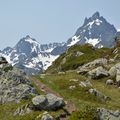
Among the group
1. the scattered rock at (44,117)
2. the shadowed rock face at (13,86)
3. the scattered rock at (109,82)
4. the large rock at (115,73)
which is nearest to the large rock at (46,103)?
the scattered rock at (44,117)

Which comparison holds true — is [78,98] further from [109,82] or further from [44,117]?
[44,117]

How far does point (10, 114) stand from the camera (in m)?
49.1

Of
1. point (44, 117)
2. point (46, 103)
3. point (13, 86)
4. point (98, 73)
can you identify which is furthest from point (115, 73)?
point (44, 117)

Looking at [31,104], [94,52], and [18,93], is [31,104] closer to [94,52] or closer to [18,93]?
[18,93]

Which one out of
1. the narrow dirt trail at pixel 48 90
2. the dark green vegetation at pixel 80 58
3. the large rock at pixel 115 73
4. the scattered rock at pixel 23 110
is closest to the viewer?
the scattered rock at pixel 23 110

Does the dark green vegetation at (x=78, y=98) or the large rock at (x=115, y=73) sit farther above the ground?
the large rock at (x=115, y=73)

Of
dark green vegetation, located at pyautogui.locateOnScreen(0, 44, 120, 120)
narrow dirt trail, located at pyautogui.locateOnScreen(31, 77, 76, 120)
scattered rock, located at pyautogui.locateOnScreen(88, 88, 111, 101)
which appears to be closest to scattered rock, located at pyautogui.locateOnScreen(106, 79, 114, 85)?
dark green vegetation, located at pyautogui.locateOnScreen(0, 44, 120, 120)

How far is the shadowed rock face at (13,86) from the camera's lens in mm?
59406

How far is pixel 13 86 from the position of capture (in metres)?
62.6

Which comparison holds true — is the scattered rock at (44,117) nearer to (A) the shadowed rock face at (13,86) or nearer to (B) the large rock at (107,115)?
(B) the large rock at (107,115)

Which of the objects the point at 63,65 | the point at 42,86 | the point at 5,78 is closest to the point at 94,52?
the point at 63,65

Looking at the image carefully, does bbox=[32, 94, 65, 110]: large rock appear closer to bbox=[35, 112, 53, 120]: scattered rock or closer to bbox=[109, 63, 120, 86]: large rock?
bbox=[35, 112, 53, 120]: scattered rock

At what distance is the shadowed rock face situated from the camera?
5941 cm

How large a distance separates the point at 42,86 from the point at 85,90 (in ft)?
27.1
